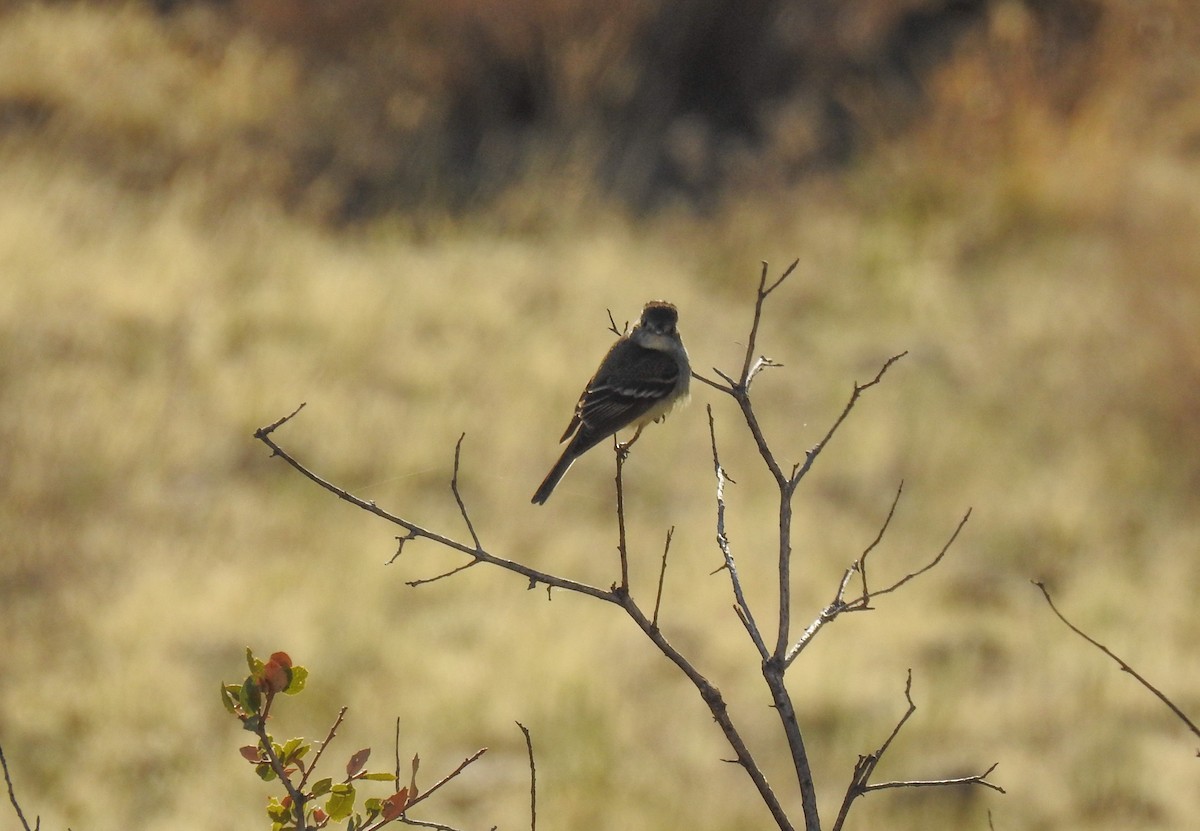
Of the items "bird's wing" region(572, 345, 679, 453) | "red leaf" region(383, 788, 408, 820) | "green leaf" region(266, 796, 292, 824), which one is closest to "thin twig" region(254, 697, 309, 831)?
"green leaf" region(266, 796, 292, 824)

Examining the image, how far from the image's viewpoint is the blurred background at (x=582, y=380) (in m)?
6.49

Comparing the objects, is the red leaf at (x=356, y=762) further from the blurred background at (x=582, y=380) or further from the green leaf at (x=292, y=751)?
the blurred background at (x=582, y=380)

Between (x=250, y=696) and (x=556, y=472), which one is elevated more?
(x=556, y=472)

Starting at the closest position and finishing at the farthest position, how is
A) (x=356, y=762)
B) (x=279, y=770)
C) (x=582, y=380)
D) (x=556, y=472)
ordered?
(x=279, y=770), (x=356, y=762), (x=556, y=472), (x=582, y=380)

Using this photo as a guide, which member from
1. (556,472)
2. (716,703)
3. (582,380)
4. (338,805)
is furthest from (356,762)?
(582,380)

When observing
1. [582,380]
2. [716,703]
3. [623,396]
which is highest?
[582,380]

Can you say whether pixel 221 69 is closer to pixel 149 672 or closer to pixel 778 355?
pixel 778 355

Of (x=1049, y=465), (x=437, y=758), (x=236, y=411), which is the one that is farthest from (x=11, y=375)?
(x=1049, y=465)

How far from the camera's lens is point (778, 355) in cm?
1005

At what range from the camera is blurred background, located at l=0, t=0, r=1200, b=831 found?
6488 millimetres

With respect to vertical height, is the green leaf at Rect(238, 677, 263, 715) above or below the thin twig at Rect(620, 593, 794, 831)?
below

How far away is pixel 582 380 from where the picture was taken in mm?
9383

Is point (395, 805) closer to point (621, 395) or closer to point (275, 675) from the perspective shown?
point (275, 675)

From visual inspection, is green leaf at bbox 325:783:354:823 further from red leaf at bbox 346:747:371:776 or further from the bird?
the bird
